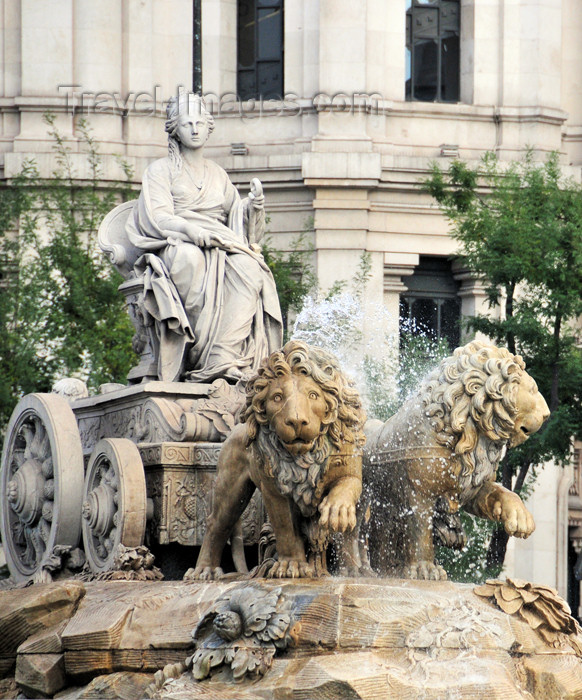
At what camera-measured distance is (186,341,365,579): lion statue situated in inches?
503

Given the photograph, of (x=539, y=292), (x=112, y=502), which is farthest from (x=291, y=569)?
(x=539, y=292)

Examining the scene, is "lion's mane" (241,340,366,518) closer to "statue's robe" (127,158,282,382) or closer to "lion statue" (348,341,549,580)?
"lion statue" (348,341,549,580)

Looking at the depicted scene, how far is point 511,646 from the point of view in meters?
12.3

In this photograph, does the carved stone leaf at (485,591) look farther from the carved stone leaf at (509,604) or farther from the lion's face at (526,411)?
the lion's face at (526,411)

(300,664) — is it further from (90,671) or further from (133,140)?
(133,140)

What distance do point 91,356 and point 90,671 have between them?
Result: 45.1 ft

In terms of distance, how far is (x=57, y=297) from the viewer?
2777 cm

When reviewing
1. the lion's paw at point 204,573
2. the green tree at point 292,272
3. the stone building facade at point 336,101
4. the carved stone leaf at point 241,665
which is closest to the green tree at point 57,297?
the green tree at point 292,272

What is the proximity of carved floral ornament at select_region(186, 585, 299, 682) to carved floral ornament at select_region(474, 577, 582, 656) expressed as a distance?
3.96ft

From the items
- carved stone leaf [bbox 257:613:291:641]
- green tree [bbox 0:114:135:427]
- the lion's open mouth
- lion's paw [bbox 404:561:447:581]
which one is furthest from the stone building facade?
carved stone leaf [bbox 257:613:291:641]

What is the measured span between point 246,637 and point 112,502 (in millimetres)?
2564

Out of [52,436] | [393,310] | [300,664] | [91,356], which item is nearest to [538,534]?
[393,310]

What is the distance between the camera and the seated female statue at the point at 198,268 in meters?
15.4

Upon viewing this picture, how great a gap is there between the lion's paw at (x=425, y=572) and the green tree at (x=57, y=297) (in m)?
12.8
